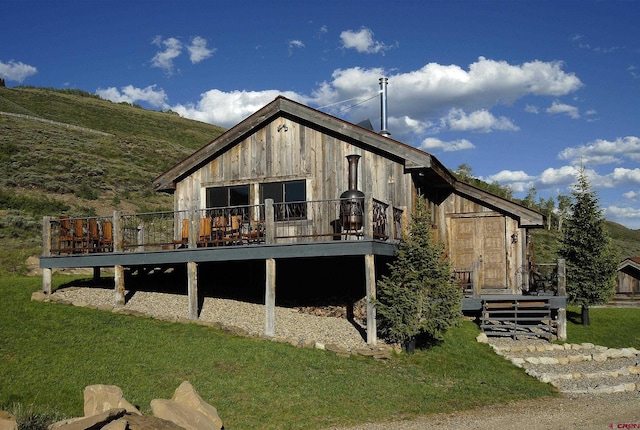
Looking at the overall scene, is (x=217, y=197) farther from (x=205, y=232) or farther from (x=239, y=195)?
(x=205, y=232)

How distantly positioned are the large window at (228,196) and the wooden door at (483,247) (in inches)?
291

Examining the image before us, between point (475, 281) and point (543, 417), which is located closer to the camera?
point (543, 417)

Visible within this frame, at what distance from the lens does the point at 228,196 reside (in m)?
20.2

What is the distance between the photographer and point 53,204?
117 feet

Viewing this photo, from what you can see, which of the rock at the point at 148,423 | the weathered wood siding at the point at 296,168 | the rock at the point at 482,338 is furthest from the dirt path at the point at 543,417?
the weathered wood siding at the point at 296,168

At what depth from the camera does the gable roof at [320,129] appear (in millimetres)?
17953

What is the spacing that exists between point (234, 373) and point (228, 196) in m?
8.77

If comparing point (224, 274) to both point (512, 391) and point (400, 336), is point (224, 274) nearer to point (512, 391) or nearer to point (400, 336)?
point (400, 336)

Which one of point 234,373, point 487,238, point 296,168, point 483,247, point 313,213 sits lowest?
point 234,373

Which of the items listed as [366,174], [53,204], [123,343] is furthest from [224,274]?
[53,204]

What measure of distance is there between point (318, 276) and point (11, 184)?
86.5 ft

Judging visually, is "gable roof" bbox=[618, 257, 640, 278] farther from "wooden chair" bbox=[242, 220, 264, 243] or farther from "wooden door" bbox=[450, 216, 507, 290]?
"wooden chair" bbox=[242, 220, 264, 243]

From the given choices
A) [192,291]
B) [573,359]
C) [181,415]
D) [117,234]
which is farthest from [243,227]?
[181,415]

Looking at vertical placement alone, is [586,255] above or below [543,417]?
above
